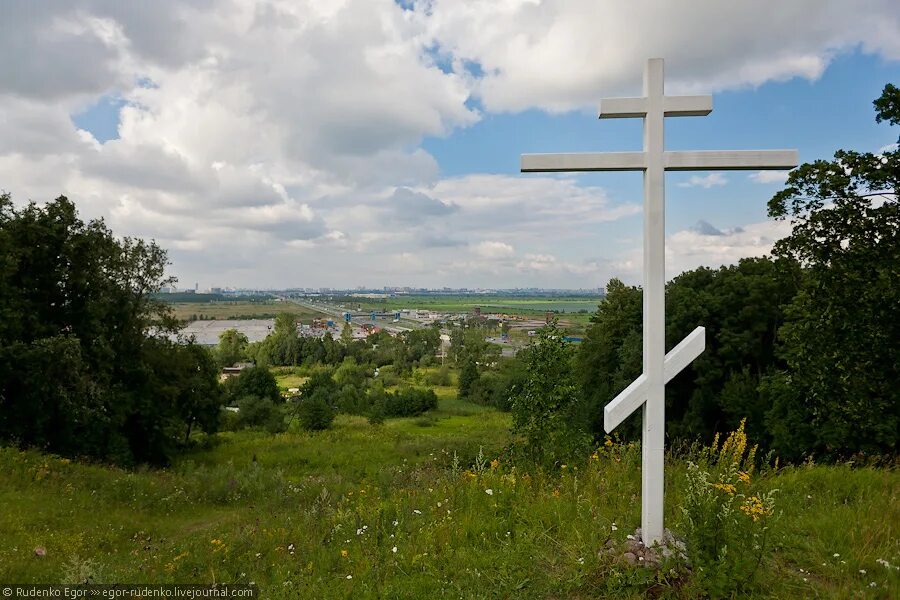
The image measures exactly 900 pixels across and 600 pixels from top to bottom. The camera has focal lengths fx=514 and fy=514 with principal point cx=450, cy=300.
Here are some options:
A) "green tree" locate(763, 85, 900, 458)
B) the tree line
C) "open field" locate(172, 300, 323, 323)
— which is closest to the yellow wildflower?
the tree line

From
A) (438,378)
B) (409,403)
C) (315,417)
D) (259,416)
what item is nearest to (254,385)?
(259,416)

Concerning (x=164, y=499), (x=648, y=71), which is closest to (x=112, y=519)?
(x=164, y=499)

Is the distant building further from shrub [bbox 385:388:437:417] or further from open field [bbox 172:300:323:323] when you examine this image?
open field [bbox 172:300:323:323]

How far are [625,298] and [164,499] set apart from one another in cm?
2351

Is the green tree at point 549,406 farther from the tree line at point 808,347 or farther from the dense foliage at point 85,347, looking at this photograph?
the dense foliage at point 85,347

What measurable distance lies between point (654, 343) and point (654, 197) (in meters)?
1.09

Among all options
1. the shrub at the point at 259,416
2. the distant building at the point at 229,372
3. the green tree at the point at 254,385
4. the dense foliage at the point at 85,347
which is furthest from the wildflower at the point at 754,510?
the distant building at the point at 229,372

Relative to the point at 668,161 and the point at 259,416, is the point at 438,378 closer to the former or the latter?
the point at 259,416

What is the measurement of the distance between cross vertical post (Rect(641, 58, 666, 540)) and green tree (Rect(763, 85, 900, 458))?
8.61 meters

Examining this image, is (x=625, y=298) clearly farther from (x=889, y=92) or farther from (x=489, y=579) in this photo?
(x=489, y=579)

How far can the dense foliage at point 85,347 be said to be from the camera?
48.6 ft

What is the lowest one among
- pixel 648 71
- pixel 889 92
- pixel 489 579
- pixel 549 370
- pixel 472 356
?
pixel 472 356

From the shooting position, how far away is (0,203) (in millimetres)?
15859

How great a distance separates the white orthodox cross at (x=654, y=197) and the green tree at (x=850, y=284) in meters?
7.91
